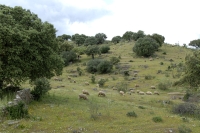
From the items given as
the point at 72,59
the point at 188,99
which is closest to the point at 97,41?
the point at 72,59

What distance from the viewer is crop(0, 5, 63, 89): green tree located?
16906 millimetres

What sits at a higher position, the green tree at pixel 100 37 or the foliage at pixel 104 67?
the green tree at pixel 100 37

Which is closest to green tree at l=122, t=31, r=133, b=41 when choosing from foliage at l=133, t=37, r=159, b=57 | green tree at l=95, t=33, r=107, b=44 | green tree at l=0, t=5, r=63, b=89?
green tree at l=95, t=33, r=107, b=44

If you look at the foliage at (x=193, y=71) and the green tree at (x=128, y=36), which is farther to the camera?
the green tree at (x=128, y=36)

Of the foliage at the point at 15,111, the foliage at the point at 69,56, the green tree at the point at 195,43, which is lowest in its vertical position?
the foliage at the point at 15,111

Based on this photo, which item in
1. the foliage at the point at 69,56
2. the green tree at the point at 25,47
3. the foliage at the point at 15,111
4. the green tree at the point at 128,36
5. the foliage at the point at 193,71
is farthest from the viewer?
the green tree at the point at 128,36

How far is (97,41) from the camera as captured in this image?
323ft

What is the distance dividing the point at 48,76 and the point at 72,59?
4886 centimetres

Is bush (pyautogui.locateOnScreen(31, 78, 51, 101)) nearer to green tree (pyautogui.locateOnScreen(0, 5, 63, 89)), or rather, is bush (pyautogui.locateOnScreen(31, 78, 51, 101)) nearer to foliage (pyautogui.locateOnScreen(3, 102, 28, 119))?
green tree (pyautogui.locateOnScreen(0, 5, 63, 89))

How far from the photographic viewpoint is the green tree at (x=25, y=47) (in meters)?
16.9

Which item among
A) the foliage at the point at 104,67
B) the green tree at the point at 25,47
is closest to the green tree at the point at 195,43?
the foliage at the point at 104,67

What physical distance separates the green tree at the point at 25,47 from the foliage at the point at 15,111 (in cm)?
393

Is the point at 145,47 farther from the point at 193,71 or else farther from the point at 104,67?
the point at 193,71

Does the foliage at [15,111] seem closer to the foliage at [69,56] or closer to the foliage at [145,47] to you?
the foliage at [69,56]
